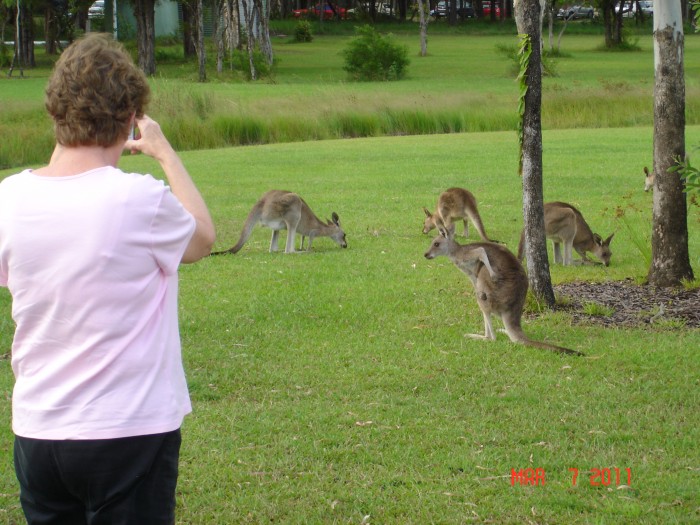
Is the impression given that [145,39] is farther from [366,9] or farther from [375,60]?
[366,9]

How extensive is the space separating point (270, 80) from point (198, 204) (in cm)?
3795

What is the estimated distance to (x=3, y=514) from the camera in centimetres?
459

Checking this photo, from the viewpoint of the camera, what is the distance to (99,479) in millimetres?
2736

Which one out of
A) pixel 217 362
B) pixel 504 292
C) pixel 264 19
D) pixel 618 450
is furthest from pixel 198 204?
pixel 264 19

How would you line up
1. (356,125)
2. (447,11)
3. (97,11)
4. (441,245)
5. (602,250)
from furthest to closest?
1. (447,11)
2. (97,11)
3. (356,125)
4. (602,250)
5. (441,245)

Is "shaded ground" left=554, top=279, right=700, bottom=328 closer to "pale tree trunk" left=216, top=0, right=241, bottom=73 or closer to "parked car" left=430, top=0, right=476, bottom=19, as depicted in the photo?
"pale tree trunk" left=216, top=0, right=241, bottom=73

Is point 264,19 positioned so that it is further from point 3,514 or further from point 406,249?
point 3,514

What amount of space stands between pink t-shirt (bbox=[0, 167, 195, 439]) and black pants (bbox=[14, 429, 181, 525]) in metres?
0.05

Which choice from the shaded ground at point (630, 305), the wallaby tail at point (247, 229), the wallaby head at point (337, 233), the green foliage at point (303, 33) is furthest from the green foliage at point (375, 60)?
the shaded ground at point (630, 305)

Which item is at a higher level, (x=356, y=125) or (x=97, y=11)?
(x=97, y=11)

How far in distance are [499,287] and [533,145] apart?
1.42 metres
